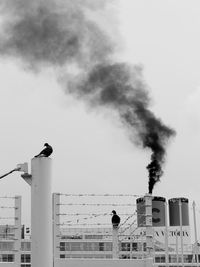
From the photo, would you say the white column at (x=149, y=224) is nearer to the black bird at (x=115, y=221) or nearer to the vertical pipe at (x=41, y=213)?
the vertical pipe at (x=41, y=213)

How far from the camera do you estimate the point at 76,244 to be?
6694cm

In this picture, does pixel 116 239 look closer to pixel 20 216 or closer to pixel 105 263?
pixel 105 263

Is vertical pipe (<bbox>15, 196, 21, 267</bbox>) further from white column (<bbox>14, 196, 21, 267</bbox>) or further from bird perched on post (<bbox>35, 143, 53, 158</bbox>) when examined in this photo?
bird perched on post (<bbox>35, 143, 53, 158</bbox>)

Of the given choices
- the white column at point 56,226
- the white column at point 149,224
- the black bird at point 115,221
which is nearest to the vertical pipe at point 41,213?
the white column at point 56,226

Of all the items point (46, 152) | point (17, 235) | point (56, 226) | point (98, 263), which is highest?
point (46, 152)

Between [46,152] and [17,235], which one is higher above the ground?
[46,152]

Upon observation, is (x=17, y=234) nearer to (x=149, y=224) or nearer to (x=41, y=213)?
(x=41, y=213)

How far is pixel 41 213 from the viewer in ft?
26.7

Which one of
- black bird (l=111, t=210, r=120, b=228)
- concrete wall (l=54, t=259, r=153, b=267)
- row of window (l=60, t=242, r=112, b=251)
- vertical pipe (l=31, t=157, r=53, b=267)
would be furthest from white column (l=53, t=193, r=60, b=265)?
row of window (l=60, t=242, r=112, b=251)

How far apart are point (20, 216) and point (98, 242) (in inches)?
2397

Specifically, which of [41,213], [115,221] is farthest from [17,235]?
[115,221]

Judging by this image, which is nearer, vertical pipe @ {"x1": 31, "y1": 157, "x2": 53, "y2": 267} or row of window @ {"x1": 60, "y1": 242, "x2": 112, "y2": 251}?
vertical pipe @ {"x1": 31, "y1": 157, "x2": 53, "y2": 267}

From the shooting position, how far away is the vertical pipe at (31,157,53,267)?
Result: 8.09 meters

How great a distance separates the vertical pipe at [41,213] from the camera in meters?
8.09
